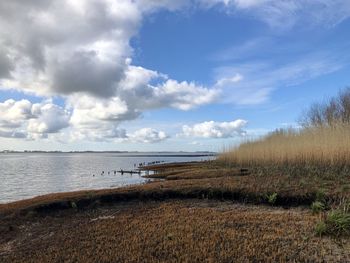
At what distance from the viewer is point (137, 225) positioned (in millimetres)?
8008

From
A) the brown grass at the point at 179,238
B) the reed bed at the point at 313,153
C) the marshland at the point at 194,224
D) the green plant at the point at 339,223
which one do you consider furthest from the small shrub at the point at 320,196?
the reed bed at the point at 313,153

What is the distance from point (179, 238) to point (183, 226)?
0.82 meters

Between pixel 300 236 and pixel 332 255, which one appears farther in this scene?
pixel 300 236

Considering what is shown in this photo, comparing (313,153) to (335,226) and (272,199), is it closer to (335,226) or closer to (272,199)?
(272,199)

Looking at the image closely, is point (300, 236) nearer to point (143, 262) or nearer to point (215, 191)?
point (143, 262)

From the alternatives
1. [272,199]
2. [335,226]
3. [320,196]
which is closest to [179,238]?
[335,226]

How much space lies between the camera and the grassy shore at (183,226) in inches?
232

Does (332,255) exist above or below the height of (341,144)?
below

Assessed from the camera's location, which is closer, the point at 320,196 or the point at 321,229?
the point at 321,229

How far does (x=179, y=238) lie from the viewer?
660 centimetres

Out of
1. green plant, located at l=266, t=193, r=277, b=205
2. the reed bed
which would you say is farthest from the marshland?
the reed bed

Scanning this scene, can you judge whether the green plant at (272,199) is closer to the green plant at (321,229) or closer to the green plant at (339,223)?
the green plant at (339,223)

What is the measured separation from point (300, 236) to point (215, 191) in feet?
18.1

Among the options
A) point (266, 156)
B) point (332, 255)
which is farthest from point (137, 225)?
point (266, 156)
